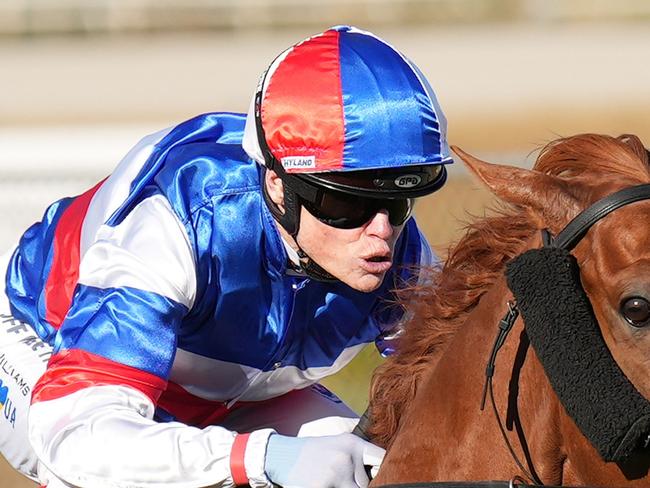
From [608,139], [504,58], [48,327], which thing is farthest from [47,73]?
[608,139]

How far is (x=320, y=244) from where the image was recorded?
9.02 ft

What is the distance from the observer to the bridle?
2.02 meters

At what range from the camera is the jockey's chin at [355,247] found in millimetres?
2664

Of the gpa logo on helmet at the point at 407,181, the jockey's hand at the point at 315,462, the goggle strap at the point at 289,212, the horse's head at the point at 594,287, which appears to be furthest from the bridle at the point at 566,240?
the goggle strap at the point at 289,212

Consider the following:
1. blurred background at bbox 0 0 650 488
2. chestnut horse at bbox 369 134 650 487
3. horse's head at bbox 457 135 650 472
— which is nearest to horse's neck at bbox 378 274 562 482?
chestnut horse at bbox 369 134 650 487

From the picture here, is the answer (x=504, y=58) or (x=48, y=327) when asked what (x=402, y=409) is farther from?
(x=504, y=58)

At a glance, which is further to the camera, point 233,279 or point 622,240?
point 233,279

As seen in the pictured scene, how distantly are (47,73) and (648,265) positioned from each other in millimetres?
15972

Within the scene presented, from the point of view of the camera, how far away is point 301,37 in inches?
688

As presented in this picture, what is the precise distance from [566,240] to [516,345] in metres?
0.23

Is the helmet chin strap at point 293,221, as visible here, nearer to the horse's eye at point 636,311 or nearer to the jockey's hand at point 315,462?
the jockey's hand at point 315,462

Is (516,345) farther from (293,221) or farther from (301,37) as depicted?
(301,37)

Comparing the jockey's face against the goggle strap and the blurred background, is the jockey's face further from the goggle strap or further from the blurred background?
the blurred background

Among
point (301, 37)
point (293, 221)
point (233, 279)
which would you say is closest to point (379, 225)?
point (293, 221)
